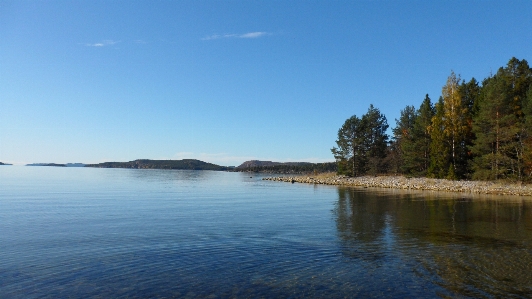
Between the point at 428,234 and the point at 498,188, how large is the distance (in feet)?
102

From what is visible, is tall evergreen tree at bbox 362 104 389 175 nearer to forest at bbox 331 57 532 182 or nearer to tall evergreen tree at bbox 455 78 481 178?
forest at bbox 331 57 532 182

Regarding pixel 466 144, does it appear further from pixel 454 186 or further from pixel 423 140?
pixel 454 186

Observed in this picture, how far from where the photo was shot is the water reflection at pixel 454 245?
9789 millimetres

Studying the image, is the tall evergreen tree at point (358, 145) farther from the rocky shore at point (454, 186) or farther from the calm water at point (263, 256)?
the calm water at point (263, 256)

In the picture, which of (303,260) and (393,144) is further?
(393,144)

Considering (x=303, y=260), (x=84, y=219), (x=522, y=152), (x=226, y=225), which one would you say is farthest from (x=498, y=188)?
(x=84, y=219)

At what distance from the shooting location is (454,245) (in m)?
14.0

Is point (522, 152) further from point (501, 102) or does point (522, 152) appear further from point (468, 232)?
point (468, 232)

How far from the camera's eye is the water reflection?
979 cm

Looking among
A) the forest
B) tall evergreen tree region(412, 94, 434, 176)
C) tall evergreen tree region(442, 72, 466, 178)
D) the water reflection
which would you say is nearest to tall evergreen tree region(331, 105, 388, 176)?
the forest

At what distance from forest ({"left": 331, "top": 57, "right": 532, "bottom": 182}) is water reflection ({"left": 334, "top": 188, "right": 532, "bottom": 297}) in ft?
74.9

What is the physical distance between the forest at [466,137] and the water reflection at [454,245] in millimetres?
22823

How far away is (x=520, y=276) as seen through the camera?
10.1 m

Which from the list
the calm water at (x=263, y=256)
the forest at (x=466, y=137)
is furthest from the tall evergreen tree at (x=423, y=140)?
the calm water at (x=263, y=256)
